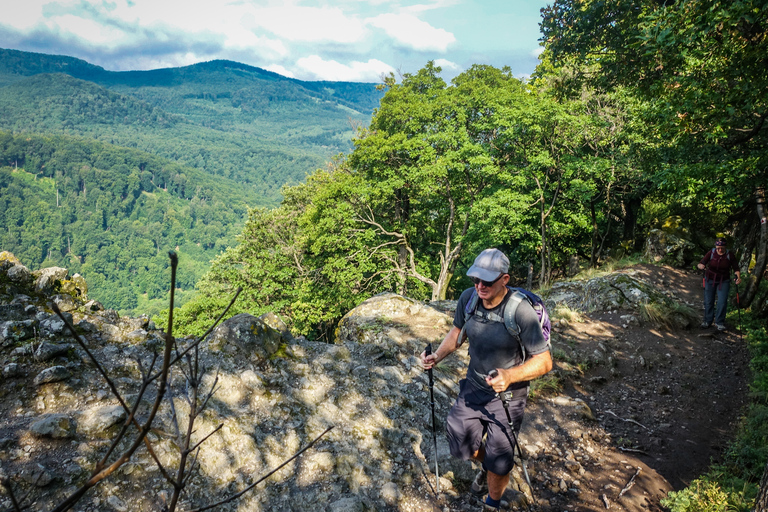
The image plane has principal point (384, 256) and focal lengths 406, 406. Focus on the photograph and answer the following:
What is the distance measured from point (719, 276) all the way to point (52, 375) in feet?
36.7

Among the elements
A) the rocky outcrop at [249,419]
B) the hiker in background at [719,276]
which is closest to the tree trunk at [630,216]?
the hiker in background at [719,276]

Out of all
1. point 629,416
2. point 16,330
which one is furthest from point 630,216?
point 16,330

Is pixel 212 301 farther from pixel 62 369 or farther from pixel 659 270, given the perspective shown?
pixel 659 270

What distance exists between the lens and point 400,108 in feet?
62.4

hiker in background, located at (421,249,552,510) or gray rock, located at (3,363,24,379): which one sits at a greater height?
hiker in background, located at (421,249,552,510)

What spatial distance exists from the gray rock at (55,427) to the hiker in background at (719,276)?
10.6 meters

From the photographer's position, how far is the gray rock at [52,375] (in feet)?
14.3

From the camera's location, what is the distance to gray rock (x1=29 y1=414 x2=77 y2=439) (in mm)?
3717

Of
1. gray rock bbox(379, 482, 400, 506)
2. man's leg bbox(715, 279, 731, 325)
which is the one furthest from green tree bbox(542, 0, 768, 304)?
gray rock bbox(379, 482, 400, 506)

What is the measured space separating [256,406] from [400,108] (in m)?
16.6

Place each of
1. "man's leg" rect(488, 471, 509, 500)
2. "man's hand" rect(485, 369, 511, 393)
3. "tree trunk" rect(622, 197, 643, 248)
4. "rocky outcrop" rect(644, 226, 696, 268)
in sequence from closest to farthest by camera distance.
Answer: "man's hand" rect(485, 369, 511, 393), "man's leg" rect(488, 471, 509, 500), "rocky outcrop" rect(644, 226, 696, 268), "tree trunk" rect(622, 197, 643, 248)

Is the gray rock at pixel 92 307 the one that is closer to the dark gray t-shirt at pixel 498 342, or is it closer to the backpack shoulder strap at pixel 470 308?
the backpack shoulder strap at pixel 470 308

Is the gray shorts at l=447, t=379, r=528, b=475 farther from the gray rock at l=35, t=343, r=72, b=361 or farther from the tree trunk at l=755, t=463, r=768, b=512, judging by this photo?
the gray rock at l=35, t=343, r=72, b=361

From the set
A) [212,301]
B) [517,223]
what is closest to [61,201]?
[212,301]
